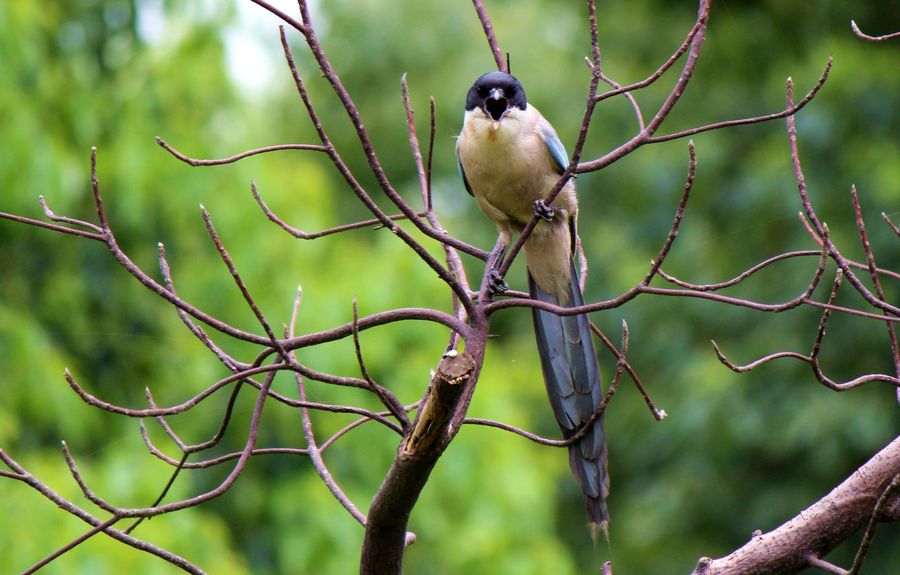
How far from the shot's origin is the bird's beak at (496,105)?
10.1 feet

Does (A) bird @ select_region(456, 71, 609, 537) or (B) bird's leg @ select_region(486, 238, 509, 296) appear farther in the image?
(A) bird @ select_region(456, 71, 609, 537)

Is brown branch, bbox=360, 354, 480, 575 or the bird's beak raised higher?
the bird's beak

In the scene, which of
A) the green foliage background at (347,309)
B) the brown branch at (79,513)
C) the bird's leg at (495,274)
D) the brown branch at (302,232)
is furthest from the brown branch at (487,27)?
the green foliage background at (347,309)

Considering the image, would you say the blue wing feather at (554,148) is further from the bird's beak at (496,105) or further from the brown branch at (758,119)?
the brown branch at (758,119)

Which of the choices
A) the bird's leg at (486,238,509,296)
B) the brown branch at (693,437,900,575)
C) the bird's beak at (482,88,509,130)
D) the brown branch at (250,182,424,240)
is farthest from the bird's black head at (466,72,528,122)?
the brown branch at (693,437,900,575)

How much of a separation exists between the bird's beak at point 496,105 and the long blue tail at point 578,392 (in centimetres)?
59

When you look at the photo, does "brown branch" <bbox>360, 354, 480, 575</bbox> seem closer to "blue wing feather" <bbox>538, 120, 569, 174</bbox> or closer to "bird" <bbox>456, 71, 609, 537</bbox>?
"bird" <bbox>456, 71, 609, 537</bbox>

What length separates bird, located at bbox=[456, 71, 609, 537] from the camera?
2594 millimetres

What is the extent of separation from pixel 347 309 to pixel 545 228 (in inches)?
106

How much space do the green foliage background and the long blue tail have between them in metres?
2.37

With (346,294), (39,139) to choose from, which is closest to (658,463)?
(346,294)

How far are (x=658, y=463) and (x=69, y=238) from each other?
4569 millimetres

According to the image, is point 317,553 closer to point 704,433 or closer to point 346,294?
point 346,294

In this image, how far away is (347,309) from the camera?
19.2 ft
